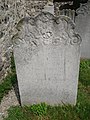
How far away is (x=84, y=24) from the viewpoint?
484 cm

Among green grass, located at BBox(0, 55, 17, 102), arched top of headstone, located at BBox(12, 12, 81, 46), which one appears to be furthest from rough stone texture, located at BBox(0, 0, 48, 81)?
arched top of headstone, located at BBox(12, 12, 81, 46)

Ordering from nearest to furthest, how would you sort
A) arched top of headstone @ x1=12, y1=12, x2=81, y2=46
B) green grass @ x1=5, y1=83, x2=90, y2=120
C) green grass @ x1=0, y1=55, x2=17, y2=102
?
arched top of headstone @ x1=12, y1=12, x2=81, y2=46, green grass @ x1=5, y1=83, x2=90, y2=120, green grass @ x1=0, y1=55, x2=17, y2=102

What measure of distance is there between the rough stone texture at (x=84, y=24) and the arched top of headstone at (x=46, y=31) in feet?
5.54

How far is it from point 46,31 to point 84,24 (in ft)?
6.13

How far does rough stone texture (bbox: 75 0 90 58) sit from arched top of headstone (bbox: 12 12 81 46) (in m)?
1.69

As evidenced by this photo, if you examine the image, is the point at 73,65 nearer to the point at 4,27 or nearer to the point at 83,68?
the point at 83,68

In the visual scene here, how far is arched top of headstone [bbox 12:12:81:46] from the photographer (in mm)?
3080

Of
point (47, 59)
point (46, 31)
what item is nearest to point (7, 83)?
point (47, 59)

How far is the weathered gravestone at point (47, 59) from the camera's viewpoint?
10.2 ft

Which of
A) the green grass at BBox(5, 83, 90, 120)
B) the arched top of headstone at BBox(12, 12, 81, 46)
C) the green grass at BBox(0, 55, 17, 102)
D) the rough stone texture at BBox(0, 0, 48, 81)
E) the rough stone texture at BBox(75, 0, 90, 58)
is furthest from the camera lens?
the rough stone texture at BBox(75, 0, 90, 58)

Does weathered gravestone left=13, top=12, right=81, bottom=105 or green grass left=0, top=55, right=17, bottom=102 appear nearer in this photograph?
weathered gravestone left=13, top=12, right=81, bottom=105

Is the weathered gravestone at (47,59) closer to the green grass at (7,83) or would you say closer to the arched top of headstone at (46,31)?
the arched top of headstone at (46,31)

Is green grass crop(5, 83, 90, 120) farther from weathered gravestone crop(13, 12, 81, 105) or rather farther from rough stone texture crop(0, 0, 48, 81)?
rough stone texture crop(0, 0, 48, 81)

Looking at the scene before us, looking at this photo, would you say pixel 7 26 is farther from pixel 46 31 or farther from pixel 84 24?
pixel 46 31
